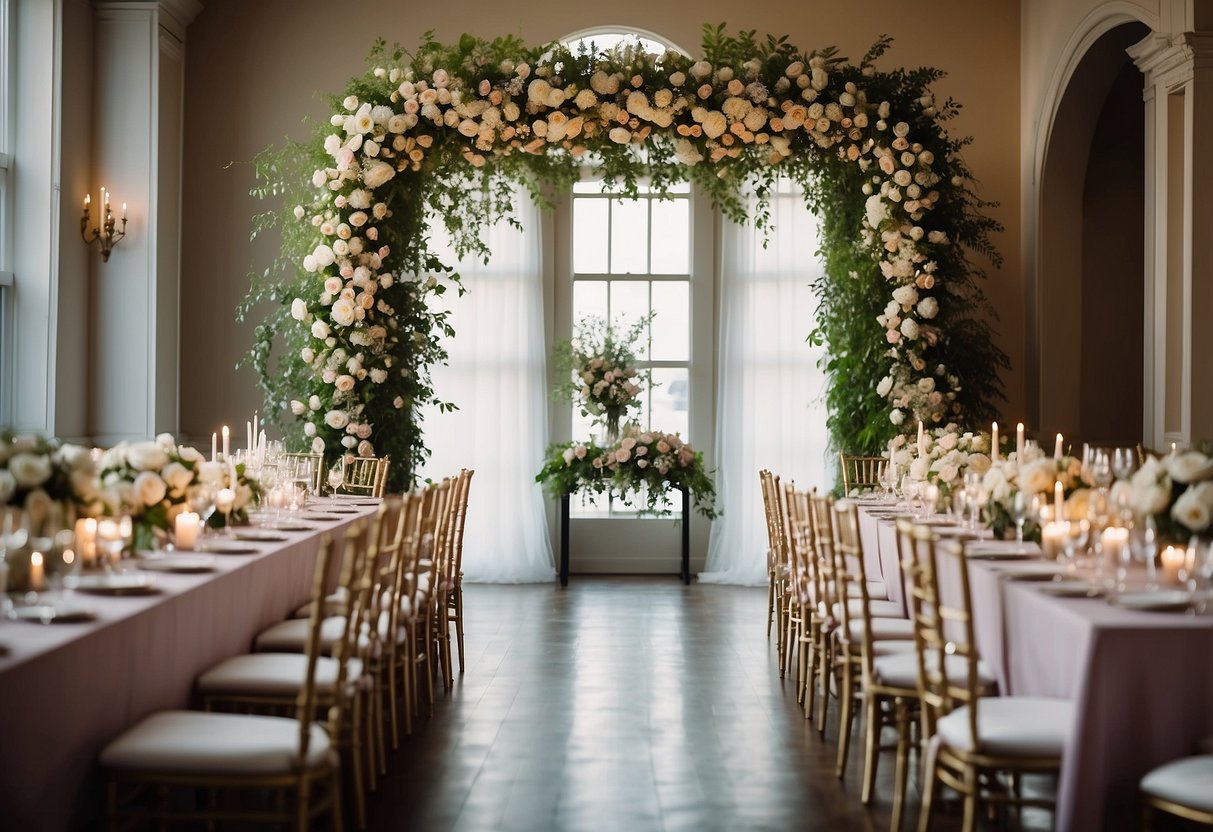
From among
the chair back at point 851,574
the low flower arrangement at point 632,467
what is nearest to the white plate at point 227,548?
the chair back at point 851,574

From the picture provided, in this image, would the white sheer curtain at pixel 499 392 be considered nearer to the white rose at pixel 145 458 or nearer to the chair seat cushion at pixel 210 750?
the white rose at pixel 145 458

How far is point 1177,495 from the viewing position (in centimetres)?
445

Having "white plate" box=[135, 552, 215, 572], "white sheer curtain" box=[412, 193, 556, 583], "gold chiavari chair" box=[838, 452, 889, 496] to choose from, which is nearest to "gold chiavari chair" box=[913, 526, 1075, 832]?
"white plate" box=[135, 552, 215, 572]

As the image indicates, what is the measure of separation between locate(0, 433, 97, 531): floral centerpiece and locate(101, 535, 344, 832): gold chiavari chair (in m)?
0.91

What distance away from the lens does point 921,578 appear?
13.0 feet

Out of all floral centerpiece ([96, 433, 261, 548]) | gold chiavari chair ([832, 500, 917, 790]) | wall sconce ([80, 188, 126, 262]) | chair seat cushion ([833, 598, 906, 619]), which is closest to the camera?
gold chiavari chair ([832, 500, 917, 790])

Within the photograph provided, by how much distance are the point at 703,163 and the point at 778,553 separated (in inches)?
120

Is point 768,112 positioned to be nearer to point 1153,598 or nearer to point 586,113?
point 586,113

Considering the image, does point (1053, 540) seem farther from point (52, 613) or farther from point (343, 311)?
point (343, 311)

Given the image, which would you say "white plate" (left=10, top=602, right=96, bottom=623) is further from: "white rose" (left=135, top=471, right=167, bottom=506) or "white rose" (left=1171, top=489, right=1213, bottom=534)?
"white rose" (left=1171, top=489, right=1213, bottom=534)

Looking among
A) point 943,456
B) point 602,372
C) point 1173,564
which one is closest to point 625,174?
point 602,372

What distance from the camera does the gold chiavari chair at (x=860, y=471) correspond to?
9000 mm

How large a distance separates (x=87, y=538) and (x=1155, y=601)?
329 centimetres

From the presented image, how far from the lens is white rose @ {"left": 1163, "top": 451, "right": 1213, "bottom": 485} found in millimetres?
4359
